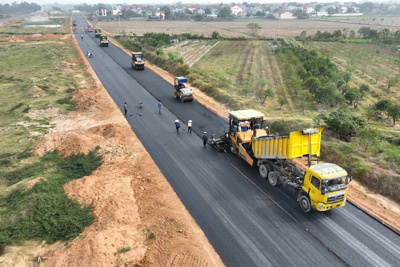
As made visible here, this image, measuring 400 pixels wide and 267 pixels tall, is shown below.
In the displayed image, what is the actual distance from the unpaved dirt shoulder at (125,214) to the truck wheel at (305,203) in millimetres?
5699

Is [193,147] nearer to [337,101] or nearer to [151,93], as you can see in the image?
[151,93]

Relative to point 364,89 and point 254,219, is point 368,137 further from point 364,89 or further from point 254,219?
point 364,89

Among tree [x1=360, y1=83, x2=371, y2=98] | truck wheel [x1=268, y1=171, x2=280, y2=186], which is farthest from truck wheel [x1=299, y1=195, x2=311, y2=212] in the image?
tree [x1=360, y1=83, x2=371, y2=98]

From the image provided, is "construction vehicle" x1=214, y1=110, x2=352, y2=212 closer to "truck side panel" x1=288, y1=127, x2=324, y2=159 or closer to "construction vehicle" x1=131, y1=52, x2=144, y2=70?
"truck side panel" x1=288, y1=127, x2=324, y2=159

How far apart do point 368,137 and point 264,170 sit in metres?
8.96

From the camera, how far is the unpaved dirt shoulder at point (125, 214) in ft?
38.4

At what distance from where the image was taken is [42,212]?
45.6 ft

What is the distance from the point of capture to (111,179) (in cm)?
1741

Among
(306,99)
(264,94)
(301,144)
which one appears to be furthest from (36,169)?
(306,99)

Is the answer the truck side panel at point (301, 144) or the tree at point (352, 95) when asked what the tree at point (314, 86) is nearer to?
the tree at point (352, 95)

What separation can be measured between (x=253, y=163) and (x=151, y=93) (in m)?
21.4

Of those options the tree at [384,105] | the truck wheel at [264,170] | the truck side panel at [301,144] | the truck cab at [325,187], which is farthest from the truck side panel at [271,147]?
the tree at [384,105]

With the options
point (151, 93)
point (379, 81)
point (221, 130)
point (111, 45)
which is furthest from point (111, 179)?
point (111, 45)

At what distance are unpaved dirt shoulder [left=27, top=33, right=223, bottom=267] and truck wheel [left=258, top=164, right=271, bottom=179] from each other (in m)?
5.91
